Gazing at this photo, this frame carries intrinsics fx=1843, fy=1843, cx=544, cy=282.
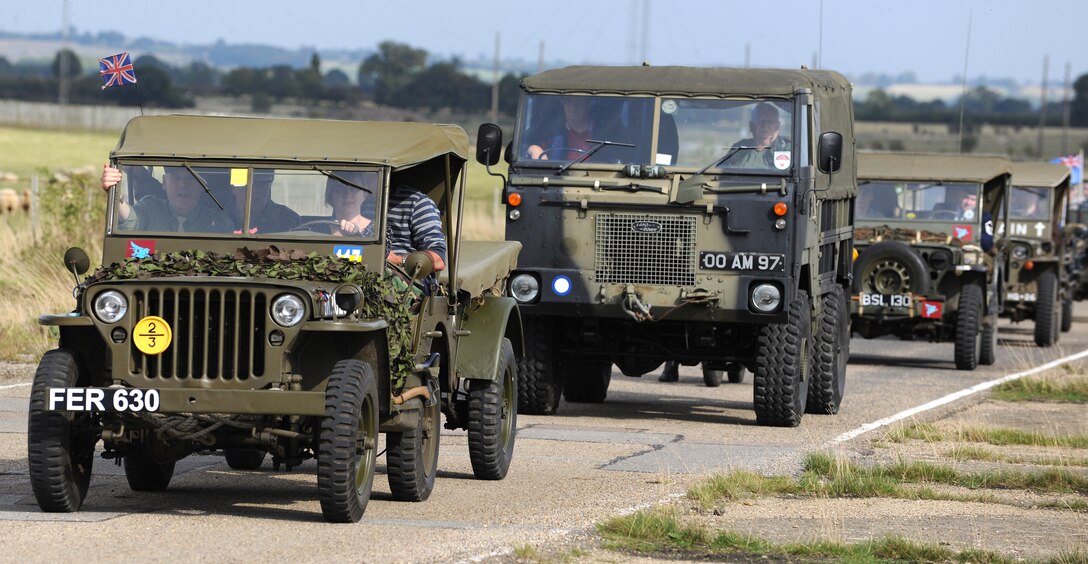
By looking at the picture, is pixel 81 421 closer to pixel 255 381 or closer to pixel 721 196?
pixel 255 381

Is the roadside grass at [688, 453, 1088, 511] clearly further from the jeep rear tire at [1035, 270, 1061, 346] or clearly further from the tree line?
the tree line

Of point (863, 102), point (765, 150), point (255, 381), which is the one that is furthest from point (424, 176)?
point (863, 102)

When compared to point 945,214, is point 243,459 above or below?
below

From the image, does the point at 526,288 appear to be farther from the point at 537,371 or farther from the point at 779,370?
the point at 779,370

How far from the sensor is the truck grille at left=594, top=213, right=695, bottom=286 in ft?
46.0

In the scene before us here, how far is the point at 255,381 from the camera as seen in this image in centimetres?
820

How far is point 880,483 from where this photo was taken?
34.3 ft

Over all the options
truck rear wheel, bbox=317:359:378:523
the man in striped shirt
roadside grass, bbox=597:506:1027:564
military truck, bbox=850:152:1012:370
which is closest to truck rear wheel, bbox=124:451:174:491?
truck rear wheel, bbox=317:359:378:523

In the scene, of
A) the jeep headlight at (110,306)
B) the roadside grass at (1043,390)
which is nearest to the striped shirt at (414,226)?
the jeep headlight at (110,306)

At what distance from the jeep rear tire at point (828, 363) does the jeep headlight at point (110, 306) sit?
817 cm

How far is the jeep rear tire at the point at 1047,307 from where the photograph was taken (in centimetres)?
2456

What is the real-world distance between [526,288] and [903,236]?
304 inches

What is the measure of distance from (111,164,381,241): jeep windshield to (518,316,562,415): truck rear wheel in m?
5.23

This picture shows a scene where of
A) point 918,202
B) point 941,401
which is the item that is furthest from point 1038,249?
point 941,401
